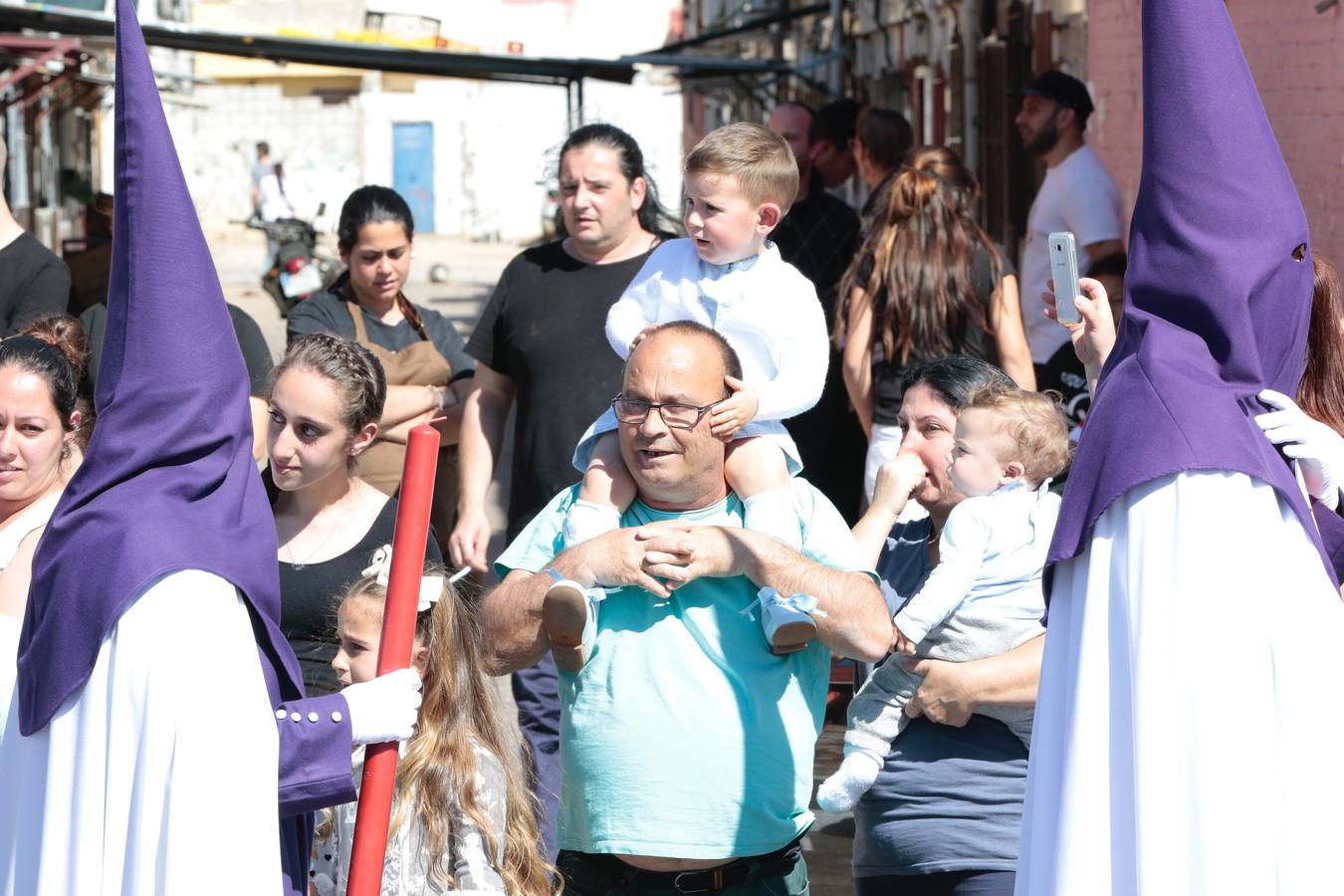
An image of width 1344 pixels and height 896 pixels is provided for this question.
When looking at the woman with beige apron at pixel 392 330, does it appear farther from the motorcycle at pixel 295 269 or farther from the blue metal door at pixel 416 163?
the blue metal door at pixel 416 163

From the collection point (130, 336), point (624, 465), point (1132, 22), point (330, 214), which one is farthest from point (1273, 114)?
point (330, 214)

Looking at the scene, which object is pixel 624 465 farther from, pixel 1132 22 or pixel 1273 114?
pixel 1132 22

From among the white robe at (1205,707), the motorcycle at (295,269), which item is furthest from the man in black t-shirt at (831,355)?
the motorcycle at (295,269)

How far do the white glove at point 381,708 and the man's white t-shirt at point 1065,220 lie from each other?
4.32 metres

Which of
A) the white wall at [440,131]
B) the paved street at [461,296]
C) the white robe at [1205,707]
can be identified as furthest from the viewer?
the white wall at [440,131]

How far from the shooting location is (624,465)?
11.2 feet

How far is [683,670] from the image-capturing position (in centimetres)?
317

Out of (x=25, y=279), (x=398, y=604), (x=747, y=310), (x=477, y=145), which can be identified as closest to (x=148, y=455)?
(x=398, y=604)

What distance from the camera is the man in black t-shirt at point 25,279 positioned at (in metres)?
5.43

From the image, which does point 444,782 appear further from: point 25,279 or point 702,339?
point 25,279

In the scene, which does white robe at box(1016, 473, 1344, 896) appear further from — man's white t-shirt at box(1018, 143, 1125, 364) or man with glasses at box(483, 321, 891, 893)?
man's white t-shirt at box(1018, 143, 1125, 364)

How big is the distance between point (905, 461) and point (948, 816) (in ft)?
2.37

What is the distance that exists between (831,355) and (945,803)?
2.83m

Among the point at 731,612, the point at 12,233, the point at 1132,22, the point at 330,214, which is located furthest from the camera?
the point at 330,214
